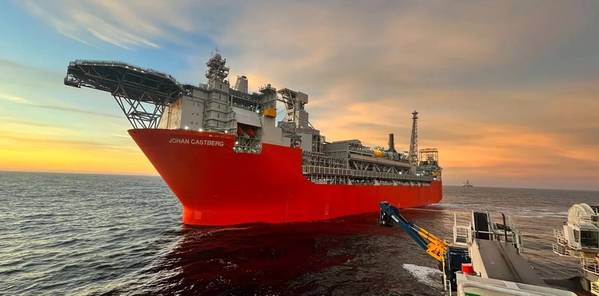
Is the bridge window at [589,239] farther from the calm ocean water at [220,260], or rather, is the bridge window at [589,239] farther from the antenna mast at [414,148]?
the antenna mast at [414,148]

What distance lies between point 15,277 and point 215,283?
10890 millimetres

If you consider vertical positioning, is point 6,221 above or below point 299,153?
below

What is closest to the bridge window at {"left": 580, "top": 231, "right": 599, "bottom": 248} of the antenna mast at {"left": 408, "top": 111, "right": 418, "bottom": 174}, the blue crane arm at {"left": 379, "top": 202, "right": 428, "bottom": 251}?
the blue crane arm at {"left": 379, "top": 202, "right": 428, "bottom": 251}

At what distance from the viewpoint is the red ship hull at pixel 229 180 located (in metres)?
20.3

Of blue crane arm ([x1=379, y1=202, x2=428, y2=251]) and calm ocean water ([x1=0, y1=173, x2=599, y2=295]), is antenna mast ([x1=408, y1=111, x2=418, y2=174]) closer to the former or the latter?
calm ocean water ([x1=0, y1=173, x2=599, y2=295])

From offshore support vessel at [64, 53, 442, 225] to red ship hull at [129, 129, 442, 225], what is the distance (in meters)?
0.08

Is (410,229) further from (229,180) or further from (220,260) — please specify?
(229,180)

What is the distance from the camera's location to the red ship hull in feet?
66.6

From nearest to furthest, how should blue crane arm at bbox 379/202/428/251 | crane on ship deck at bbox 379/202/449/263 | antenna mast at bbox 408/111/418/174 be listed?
crane on ship deck at bbox 379/202/449/263, blue crane arm at bbox 379/202/428/251, antenna mast at bbox 408/111/418/174

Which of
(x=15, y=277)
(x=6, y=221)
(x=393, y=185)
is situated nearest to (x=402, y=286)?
(x=15, y=277)

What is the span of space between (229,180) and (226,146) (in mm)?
2989

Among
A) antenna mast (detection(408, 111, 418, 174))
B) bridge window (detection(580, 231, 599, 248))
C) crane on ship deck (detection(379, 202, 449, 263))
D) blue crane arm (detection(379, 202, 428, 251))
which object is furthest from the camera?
antenna mast (detection(408, 111, 418, 174))

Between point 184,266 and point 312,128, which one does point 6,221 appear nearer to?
point 184,266

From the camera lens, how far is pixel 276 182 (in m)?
24.4
